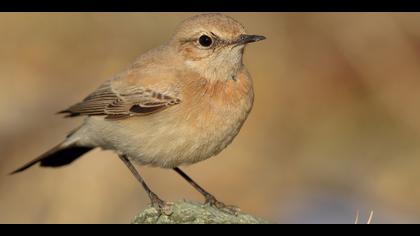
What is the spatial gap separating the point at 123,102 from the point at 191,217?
7.48ft

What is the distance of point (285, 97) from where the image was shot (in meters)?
16.2

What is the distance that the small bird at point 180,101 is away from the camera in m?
9.49

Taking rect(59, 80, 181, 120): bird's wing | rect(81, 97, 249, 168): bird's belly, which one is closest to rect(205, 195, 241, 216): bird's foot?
rect(81, 97, 249, 168): bird's belly

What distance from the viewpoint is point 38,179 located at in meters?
14.0

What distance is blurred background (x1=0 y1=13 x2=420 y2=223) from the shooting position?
48.9ft

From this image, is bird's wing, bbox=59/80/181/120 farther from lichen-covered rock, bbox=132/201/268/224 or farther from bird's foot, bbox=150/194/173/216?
lichen-covered rock, bbox=132/201/268/224

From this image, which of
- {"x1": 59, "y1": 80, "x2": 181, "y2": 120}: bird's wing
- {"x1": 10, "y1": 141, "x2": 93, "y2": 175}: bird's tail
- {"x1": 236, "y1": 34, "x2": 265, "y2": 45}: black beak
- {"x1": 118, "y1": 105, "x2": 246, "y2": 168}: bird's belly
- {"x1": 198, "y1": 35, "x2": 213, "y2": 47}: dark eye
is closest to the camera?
{"x1": 118, "y1": 105, "x2": 246, "y2": 168}: bird's belly

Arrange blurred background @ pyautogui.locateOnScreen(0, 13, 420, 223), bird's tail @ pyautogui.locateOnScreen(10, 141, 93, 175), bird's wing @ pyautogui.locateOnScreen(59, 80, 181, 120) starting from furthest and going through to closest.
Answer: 1. blurred background @ pyautogui.locateOnScreen(0, 13, 420, 223)
2. bird's tail @ pyautogui.locateOnScreen(10, 141, 93, 175)
3. bird's wing @ pyautogui.locateOnScreen(59, 80, 181, 120)

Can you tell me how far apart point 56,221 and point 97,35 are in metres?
3.94

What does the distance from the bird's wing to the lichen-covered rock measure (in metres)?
1.39

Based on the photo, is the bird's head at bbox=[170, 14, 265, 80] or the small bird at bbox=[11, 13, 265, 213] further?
the bird's head at bbox=[170, 14, 265, 80]

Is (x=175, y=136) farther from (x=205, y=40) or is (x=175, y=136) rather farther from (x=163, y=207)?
(x=205, y=40)

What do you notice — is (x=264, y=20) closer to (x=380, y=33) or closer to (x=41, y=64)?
(x=380, y=33)

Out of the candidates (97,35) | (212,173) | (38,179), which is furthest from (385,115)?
(38,179)
